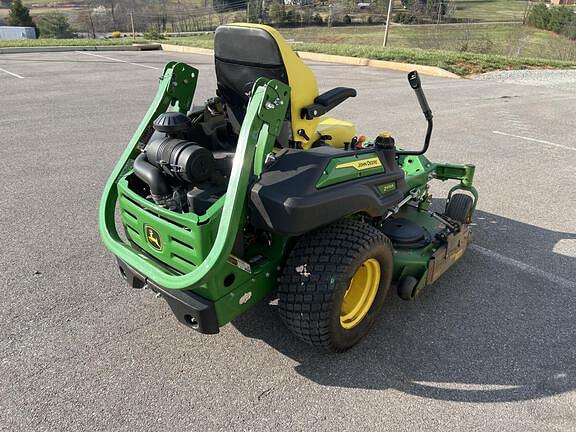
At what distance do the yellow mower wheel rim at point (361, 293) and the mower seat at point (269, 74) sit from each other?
85cm

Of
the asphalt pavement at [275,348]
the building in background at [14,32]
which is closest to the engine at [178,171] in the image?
the asphalt pavement at [275,348]

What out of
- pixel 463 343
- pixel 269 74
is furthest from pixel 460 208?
pixel 269 74

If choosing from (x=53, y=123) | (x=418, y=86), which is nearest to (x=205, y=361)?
(x=418, y=86)

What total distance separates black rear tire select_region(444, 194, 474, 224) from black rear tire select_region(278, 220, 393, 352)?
1399 mm

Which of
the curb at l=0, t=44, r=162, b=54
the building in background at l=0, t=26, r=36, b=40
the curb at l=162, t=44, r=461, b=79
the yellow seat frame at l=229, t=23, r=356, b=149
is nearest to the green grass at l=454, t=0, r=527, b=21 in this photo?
the curb at l=162, t=44, r=461, b=79

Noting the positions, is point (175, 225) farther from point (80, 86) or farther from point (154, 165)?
point (80, 86)

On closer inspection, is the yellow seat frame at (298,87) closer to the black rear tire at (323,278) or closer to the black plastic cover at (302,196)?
the black plastic cover at (302,196)

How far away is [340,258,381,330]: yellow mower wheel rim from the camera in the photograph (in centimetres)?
257

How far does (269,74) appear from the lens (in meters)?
2.54

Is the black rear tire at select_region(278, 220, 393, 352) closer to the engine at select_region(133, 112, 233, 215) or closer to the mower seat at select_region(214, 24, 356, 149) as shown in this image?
the engine at select_region(133, 112, 233, 215)

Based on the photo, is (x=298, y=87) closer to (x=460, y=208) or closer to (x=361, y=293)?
(x=361, y=293)

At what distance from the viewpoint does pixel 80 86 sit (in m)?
10.5

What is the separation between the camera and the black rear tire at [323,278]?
7.29 feet

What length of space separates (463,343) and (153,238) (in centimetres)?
181
